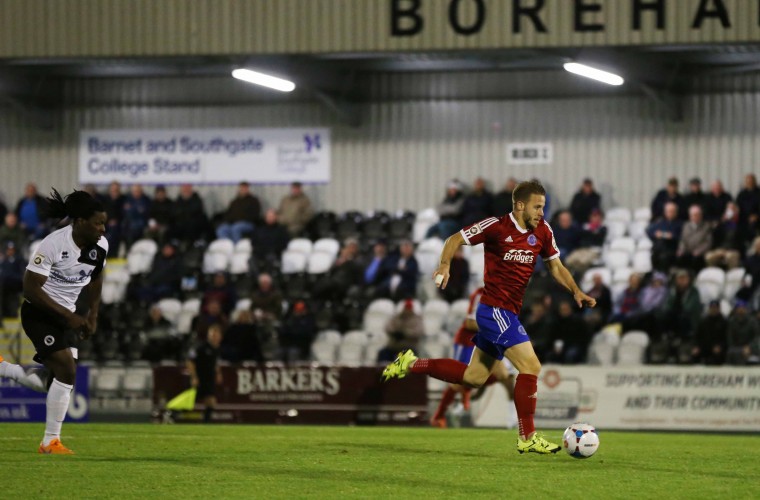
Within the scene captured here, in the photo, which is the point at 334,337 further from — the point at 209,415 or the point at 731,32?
the point at 731,32

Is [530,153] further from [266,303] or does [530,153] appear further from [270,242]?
[266,303]

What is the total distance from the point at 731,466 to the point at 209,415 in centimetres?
1279

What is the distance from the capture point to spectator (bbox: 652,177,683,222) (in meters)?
24.3

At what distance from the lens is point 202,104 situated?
94.6 feet

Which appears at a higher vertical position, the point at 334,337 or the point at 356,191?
the point at 356,191

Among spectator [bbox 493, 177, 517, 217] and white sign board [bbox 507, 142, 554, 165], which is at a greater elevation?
white sign board [bbox 507, 142, 554, 165]

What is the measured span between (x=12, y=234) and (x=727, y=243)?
13.9 m

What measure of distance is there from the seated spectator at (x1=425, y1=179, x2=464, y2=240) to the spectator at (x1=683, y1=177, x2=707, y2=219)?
423cm

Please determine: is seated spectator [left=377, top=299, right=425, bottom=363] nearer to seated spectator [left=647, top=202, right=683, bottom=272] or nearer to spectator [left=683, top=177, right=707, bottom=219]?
seated spectator [left=647, top=202, right=683, bottom=272]

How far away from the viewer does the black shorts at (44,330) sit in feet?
34.9

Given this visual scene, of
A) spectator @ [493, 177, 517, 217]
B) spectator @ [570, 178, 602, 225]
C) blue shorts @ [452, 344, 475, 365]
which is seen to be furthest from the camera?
spectator @ [493, 177, 517, 217]

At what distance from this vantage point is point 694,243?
23.4m

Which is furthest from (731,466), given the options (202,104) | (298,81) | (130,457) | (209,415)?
(202,104)

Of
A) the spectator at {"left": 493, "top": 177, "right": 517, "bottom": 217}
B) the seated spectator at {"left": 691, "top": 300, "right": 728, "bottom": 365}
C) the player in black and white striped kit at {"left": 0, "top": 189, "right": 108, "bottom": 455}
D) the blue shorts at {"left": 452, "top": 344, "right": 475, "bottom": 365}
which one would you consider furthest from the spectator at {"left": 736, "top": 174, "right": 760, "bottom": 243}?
the player in black and white striped kit at {"left": 0, "top": 189, "right": 108, "bottom": 455}
